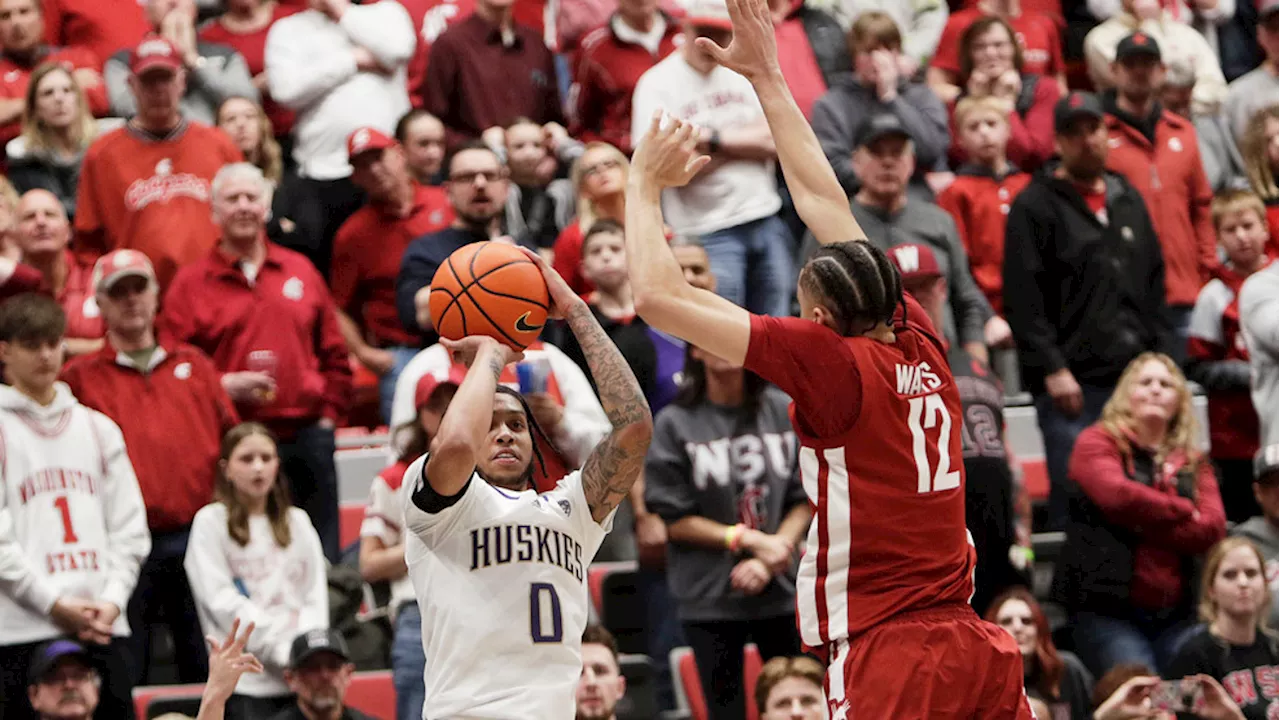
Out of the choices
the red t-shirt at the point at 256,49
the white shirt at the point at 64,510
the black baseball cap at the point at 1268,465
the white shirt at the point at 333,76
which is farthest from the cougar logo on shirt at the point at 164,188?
the black baseball cap at the point at 1268,465

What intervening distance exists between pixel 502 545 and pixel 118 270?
13.1 ft

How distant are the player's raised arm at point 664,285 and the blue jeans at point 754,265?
14.6 ft

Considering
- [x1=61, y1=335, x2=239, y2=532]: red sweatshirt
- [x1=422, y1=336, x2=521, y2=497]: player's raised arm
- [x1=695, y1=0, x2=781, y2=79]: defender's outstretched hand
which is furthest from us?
[x1=61, y1=335, x2=239, y2=532]: red sweatshirt

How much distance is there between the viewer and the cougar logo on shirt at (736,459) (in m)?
8.75

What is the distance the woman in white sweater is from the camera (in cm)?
834

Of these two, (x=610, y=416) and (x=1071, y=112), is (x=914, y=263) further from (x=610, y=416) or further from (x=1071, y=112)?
(x=610, y=416)

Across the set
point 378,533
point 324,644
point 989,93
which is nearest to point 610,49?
point 989,93

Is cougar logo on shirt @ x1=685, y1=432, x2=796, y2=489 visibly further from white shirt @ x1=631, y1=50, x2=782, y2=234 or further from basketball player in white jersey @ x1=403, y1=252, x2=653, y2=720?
basketball player in white jersey @ x1=403, y1=252, x2=653, y2=720

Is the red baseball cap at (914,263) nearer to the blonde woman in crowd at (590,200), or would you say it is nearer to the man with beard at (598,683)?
the blonde woman in crowd at (590,200)

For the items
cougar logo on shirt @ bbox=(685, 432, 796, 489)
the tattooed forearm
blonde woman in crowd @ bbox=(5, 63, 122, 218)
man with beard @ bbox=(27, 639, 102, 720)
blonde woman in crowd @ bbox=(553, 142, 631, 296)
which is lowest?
man with beard @ bbox=(27, 639, 102, 720)

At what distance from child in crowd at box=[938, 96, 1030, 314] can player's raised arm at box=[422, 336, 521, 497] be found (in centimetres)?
607

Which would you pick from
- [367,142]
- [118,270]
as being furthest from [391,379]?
[118,270]

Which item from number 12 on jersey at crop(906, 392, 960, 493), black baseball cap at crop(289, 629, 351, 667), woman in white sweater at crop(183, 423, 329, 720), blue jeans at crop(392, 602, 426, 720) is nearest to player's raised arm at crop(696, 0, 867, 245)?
number 12 on jersey at crop(906, 392, 960, 493)

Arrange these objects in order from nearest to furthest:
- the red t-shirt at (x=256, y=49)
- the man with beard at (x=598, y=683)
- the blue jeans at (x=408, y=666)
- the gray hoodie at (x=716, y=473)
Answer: the man with beard at (x=598, y=683) → the blue jeans at (x=408, y=666) → the gray hoodie at (x=716, y=473) → the red t-shirt at (x=256, y=49)
